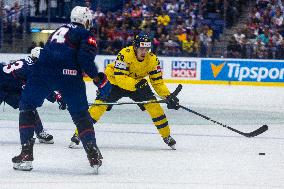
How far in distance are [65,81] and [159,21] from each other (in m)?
13.8

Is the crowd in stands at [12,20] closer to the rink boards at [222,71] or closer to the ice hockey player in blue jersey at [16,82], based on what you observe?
the rink boards at [222,71]

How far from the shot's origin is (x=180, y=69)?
18547 mm

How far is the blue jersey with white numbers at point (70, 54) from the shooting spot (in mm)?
6141

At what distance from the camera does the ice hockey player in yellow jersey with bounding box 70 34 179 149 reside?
7754 millimetres

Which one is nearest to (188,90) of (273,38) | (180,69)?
(180,69)

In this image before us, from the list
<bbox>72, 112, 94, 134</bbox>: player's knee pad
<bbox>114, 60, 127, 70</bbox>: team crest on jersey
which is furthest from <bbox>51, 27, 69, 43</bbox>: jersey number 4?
<bbox>114, 60, 127, 70</bbox>: team crest on jersey

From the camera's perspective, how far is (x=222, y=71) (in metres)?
18.5

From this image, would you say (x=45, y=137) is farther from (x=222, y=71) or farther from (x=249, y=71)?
(x=249, y=71)

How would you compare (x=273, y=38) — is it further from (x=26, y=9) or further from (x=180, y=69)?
(x=26, y=9)

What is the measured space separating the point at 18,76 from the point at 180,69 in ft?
35.7

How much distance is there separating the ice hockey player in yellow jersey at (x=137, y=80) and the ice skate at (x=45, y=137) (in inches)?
16.4

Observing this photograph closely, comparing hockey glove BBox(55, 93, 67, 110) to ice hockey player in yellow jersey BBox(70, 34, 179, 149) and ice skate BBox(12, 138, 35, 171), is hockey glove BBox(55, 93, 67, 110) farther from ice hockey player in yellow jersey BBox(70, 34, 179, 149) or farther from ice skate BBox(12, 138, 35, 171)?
ice skate BBox(12, 138, 35, 171)

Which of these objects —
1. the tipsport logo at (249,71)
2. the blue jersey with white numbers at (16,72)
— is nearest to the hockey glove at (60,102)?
the blue jersey with white numbers at (16,72)

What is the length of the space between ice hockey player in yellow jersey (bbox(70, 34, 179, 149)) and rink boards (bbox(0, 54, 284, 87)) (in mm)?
10392
